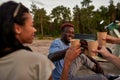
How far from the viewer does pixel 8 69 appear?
1583 millimetres

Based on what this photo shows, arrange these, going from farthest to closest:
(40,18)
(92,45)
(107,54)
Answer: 1. (40,18)
2. (107,54)
3. (92,45)

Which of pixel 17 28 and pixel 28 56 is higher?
pixel 17 28

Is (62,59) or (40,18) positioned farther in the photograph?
(40,18)

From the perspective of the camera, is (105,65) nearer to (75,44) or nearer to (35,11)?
(75,44)

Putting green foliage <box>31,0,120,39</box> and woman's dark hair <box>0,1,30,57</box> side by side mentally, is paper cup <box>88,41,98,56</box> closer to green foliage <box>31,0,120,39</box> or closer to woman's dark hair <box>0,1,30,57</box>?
woman's dark hair <box>0,1,30,57</box>

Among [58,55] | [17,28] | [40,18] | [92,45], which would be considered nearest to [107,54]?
[92,45]

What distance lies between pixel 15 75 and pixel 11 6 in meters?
0.35

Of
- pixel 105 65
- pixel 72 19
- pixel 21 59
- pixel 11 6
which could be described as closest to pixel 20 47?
pixel 21 59

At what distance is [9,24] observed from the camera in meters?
1.59

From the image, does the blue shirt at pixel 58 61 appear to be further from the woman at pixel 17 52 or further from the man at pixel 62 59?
the woman at pixel 17 52

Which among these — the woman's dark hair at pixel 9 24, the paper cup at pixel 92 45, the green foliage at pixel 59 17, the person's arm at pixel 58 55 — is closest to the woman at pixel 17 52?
the woman's dark hair at pixel 9 24

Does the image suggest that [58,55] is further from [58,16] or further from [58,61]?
[58,16]

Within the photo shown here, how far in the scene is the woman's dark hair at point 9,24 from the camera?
159 cm

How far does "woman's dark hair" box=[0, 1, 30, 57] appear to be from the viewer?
159cm
